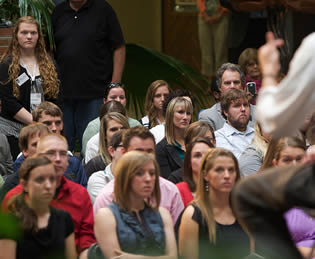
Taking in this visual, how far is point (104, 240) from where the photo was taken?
3.87 metres

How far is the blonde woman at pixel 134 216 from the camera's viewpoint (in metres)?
3.87

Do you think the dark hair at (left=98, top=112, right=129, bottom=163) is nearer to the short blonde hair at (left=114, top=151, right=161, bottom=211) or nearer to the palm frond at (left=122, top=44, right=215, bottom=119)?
the short blonde hair at (left=114, top=151, right=161, bottom=211)

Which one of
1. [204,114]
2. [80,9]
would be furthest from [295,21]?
[80,9]


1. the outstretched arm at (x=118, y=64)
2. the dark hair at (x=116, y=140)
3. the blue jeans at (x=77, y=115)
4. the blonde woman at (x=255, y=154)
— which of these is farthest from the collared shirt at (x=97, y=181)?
the outstretched arm at (x=118, y=64)

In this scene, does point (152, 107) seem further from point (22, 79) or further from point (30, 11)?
point (30, 11)

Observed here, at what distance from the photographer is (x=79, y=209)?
14.4 feet

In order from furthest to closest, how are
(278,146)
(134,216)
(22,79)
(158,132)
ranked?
(22,79) < (158,132) < (278,146) < (134,216)

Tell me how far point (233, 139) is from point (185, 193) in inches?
→ 47.7

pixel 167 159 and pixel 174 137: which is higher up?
pixel 174 137

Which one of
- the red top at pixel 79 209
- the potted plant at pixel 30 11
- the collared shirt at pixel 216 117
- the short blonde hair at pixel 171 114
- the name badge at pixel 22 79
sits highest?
the potted plant at pixel 30 11

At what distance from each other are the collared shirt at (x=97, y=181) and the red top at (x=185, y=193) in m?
0.44

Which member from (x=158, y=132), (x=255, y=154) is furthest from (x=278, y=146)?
(x=158, y=132)

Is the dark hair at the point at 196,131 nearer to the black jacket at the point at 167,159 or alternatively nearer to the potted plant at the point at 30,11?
the black jacket at the point at 167,159

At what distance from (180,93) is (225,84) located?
545mm
